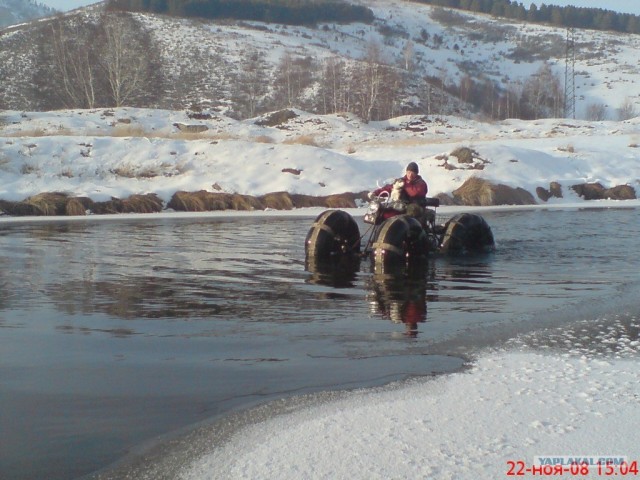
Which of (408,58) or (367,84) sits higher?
(408,58)

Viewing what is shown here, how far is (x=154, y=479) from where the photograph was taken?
4371 mm

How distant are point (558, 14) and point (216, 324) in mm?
171247

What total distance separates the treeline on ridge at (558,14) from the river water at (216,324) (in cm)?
15830

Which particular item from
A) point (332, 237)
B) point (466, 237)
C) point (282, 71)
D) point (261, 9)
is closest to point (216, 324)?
point (332, 237)

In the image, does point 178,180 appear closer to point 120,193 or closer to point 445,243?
point 120,193

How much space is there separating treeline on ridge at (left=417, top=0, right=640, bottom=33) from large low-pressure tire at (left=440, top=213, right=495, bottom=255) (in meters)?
156

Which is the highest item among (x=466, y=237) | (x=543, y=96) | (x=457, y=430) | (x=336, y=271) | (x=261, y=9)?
(x=261, y=9)

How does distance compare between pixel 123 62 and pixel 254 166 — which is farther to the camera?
pixel 123 62

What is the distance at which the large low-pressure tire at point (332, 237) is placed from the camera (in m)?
14.0

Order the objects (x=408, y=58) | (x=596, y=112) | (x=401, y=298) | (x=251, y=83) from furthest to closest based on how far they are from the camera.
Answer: (x=408, y=58)
(x=596, y=112)
(x=251, y=83)
(x=401, y=298)

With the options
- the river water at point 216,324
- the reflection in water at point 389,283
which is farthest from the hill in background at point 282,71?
the reflection in water at point 389,283

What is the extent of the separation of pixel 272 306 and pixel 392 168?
947 inches

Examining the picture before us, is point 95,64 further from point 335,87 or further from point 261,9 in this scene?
point 261,9

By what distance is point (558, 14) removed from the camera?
6481 inches
